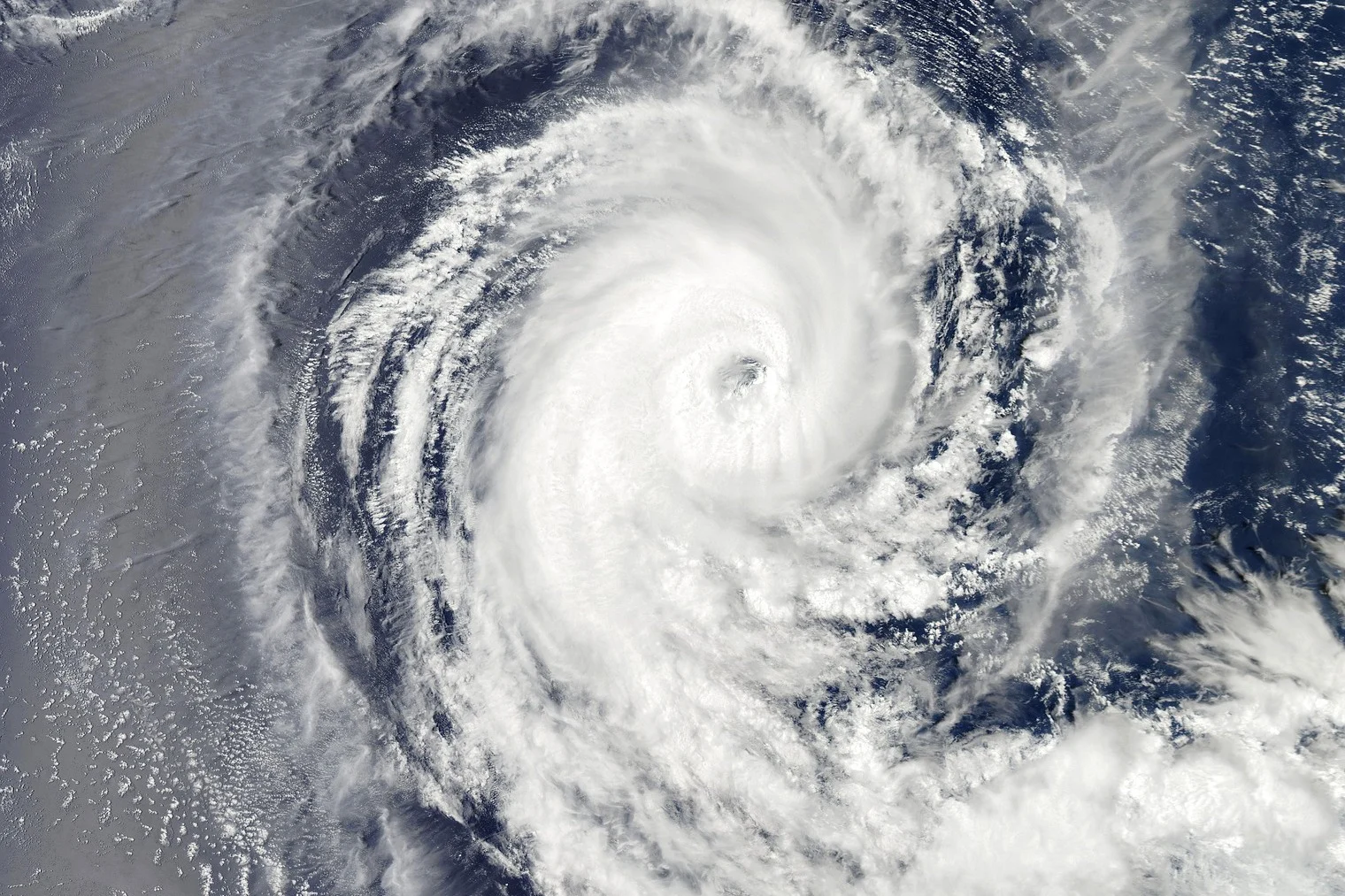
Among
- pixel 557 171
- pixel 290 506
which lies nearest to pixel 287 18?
pixel 557 171

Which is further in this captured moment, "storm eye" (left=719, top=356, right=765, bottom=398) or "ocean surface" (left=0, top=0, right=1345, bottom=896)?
"storm eye" (left=719, top=356, right=765, bottom=398)

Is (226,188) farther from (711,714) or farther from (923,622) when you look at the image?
(923,622)

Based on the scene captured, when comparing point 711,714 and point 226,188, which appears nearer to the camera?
point 711,714

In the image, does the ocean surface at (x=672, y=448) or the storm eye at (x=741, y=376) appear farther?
the storm eye at (x=741, y=376)

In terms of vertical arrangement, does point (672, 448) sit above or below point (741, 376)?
below
